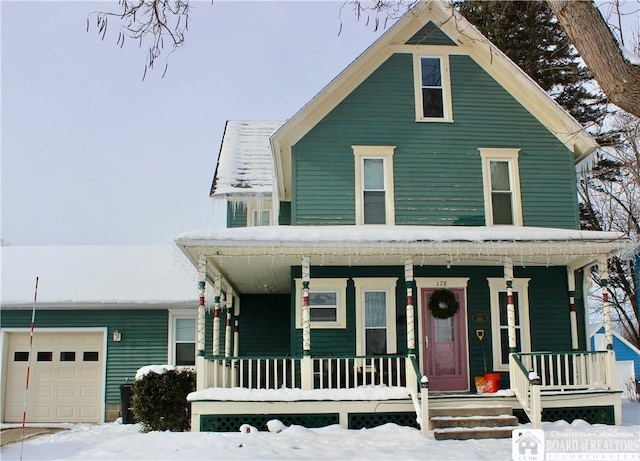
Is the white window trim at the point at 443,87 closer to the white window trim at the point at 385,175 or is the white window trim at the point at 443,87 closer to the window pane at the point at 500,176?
the white window trim at the point at 385,175

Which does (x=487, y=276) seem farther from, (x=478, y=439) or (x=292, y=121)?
(x=292, y=121)

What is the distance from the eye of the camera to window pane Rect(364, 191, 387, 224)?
13.8m

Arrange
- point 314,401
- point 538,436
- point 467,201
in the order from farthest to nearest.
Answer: point 467,201 → point 314,401 → point 538,436

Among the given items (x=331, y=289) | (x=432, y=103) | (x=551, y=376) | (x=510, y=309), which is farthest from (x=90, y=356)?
(x=551, y=376)

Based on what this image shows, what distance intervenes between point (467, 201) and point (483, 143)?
50.5 inches

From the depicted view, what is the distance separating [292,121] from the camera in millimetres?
13672

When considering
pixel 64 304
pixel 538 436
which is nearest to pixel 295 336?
pixel 538 436

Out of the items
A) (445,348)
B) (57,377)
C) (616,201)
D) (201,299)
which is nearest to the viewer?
(201,299)

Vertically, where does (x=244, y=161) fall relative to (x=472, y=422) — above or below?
above

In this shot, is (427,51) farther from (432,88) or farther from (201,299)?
(201,299)

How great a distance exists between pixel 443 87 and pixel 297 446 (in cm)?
821

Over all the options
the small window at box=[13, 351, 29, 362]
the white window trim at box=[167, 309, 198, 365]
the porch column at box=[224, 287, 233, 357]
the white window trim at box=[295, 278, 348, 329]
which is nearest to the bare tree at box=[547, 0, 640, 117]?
the white window trim at box=[295, 278, 348, 329]

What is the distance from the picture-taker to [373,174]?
1402 cm

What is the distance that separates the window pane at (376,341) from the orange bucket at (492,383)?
6.28 ft
